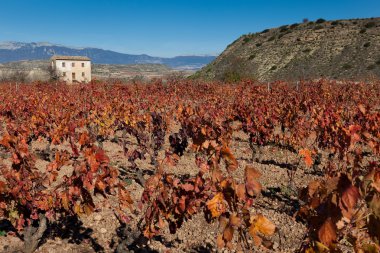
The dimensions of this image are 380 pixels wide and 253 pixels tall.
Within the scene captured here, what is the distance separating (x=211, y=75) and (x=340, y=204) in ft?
180

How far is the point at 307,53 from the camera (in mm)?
52219

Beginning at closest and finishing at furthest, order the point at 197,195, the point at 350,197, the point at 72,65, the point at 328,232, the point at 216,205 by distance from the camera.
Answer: the point at 350,197
the point at 328,232
the point at 216,205
the point at 197,195
the point at 72,65

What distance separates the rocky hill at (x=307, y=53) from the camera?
4353cm

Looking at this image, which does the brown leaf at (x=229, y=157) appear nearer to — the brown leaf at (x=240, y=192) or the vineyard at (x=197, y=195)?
the vineyard at (x=197, y=195)

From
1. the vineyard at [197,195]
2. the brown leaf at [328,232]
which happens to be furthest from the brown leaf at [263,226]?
→ the brown leaf at [328,232]

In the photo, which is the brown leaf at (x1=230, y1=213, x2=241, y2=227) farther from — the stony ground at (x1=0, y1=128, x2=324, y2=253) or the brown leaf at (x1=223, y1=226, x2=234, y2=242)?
the stony ground at (x1=0, y1=128, x2=324, y2=253)

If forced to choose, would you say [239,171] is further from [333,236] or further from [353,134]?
[333,236]

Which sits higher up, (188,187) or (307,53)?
(307,53)

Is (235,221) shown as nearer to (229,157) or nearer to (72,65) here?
(229,157)

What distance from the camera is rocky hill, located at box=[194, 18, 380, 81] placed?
43531mm

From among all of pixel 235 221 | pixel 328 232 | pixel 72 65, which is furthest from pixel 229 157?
pixel 72 65

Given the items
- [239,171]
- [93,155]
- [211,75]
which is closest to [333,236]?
[93,155]

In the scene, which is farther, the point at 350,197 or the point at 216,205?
the point at 216,205

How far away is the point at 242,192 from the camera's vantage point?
2689mm
